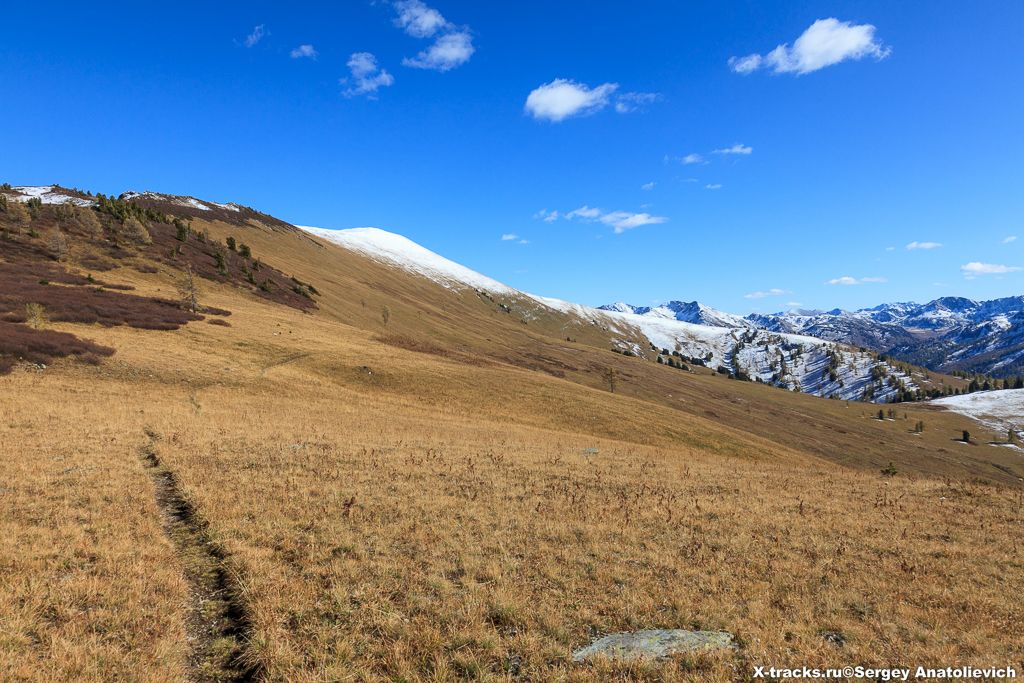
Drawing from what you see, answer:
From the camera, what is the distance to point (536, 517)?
17172 mm

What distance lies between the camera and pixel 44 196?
4749 inches

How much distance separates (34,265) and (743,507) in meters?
98.2

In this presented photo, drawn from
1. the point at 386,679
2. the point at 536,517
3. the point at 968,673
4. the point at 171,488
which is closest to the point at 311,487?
the point at 171,488

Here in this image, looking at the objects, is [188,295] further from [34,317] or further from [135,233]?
[135,233]

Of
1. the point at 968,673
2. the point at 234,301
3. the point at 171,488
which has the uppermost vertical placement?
the point at 234,301

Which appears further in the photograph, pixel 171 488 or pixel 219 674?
pixel 171 488

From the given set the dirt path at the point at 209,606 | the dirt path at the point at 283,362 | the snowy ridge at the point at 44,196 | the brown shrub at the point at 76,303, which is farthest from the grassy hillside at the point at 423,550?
the snowy ridge at the point at 44,196

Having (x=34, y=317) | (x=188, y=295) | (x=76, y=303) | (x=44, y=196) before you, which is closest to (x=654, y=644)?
(x=34, y=317)

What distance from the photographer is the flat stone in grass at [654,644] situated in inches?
341

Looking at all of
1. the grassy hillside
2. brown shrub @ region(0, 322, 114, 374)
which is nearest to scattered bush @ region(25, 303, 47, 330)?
Answer: brown shrub @ region(0, 322, 114, 374)

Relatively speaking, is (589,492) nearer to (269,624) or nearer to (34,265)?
(269,624)

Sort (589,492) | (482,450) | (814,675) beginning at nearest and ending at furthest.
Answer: (814,675) → (589,492) → (482,450)

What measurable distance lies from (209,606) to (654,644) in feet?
31.4

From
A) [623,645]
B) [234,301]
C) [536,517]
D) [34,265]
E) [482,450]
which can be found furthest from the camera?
[234,301]
